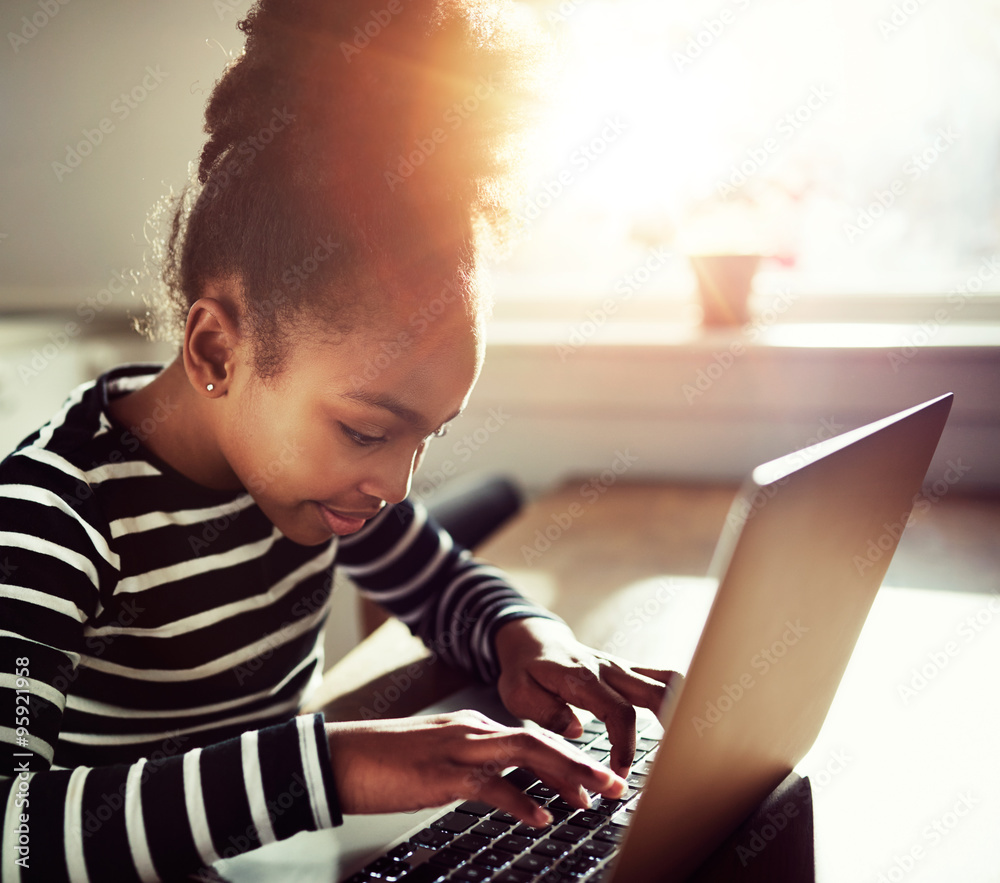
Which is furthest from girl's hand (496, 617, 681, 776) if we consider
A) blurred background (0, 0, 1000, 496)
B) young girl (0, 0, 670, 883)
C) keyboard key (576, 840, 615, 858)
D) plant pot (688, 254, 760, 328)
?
plant pot (688, 254, 760, 328)

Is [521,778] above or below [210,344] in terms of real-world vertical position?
below

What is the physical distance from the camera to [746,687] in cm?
46

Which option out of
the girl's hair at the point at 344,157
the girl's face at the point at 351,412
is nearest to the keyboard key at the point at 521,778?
the girl's face at the point at 351,412

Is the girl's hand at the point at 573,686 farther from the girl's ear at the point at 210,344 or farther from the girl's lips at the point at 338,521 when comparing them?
the girl's ear at the point at 210,344

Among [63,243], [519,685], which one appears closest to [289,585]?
[519,685]

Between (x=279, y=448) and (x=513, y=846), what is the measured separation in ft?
1.14

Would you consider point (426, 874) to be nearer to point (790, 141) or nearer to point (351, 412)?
point (351, 412)

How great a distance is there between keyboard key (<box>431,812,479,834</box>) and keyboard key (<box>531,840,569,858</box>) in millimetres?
51

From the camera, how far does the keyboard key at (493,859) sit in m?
0.50

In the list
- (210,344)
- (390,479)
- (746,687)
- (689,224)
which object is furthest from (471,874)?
(689,224)

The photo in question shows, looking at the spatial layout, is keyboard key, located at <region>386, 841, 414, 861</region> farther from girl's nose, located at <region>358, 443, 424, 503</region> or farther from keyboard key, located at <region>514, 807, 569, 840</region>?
Result: girl's nose, located at <region>358, 443, 424, 503</region>

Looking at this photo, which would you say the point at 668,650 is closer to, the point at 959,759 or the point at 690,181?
the point at 959,759

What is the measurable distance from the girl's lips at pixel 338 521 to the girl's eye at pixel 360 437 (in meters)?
0.09

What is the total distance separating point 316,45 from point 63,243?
66.6 inches
